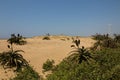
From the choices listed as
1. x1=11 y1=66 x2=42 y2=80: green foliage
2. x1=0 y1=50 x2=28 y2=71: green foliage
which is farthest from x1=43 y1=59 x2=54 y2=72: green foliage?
x1=0 y1=50 x2=28 y2=71: green foliage

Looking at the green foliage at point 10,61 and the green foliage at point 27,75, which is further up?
the green foliage at point 10,61

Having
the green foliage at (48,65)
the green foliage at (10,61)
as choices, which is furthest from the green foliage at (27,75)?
the green foliage at (48,65)

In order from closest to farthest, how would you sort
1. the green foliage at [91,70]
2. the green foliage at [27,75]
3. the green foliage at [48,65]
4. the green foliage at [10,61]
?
1. the green foliage at [91,70]
2. the green foliage at [27,75]
3. the green foliage at [10,61]
4. the green foliage at [48,65]

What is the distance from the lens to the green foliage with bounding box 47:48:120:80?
14330mm

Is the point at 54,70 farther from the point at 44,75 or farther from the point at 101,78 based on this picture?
the point at 101,78

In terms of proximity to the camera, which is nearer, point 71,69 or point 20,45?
point 71,69

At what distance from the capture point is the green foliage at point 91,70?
1433 centimetres

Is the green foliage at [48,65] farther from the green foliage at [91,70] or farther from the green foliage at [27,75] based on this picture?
the green foliage at [27,75]

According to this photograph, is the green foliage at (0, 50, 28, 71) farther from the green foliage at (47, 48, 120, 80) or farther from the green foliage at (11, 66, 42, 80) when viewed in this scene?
the green foliage at (47, 48, 120, 80)

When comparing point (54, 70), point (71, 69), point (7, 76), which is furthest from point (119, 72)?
point (7, 76)

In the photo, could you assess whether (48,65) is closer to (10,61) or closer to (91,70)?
(10,61)

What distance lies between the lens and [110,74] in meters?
14.5

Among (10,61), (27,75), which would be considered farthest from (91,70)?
(10,61)

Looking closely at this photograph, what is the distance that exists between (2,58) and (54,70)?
376cm
